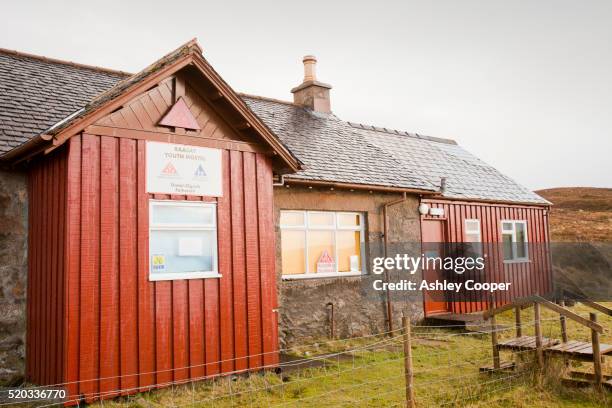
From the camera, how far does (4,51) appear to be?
37.7 feet

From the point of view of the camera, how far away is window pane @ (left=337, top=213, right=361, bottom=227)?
40.1ft

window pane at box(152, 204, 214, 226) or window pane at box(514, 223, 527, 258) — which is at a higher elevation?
window pane at box(152, 204, 214, 226)

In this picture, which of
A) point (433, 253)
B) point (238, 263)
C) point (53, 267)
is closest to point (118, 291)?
point (53, 267)

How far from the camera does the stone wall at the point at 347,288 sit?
10.8 m

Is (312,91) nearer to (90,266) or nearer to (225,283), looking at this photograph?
(225,283)

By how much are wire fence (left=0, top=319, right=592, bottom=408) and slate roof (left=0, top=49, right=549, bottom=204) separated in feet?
12.3

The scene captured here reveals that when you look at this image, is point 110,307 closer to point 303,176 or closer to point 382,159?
point 303,176

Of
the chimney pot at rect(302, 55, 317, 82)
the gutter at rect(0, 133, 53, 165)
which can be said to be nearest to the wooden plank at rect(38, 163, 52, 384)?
the gutter at rect(0, 133, 53, 165)

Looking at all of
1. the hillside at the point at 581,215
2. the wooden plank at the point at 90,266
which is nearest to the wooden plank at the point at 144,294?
the wooden plank at the point at 90,266

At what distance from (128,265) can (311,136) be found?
7.56 metres

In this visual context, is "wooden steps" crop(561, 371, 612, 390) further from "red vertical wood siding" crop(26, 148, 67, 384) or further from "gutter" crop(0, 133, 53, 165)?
"gutter" crop(0, 133, 53, 165)

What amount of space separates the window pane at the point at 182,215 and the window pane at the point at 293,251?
3.13m

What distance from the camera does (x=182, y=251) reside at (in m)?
7.98

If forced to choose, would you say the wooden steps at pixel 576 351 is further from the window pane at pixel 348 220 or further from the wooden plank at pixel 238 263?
the window pane at pixel 348 220
